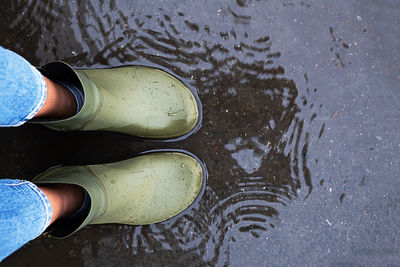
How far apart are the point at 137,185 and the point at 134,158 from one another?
0.13m

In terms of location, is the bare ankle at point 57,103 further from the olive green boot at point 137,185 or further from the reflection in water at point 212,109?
the reflection in water at point 212,109

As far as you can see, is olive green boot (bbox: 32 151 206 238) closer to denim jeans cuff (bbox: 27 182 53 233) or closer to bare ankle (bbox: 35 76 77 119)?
denim jeans cuff (bbox: 27 182 53 233)

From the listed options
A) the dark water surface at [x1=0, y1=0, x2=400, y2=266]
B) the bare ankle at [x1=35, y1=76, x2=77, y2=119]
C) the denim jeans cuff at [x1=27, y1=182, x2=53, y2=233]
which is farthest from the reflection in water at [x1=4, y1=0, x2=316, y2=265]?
the denim jeans cuff at [x1=27, y1=182, x2=53, y2=233]

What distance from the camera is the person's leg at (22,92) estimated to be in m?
0.91

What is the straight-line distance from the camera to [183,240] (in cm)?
163

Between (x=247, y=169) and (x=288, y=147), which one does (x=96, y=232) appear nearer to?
(x=247, y=169)

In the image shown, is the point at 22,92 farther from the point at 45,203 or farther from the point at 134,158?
the point at 134,158

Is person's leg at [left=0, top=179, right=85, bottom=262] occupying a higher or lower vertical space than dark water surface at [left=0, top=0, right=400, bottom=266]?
lower

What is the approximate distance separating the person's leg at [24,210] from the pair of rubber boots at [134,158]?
2.5 inches

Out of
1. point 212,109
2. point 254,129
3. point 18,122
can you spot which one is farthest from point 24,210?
point 254,129

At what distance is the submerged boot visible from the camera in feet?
3.93

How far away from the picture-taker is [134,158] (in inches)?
59.7

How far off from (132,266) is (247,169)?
0.62m

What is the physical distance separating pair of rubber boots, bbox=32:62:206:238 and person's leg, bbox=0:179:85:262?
65 millimetres
